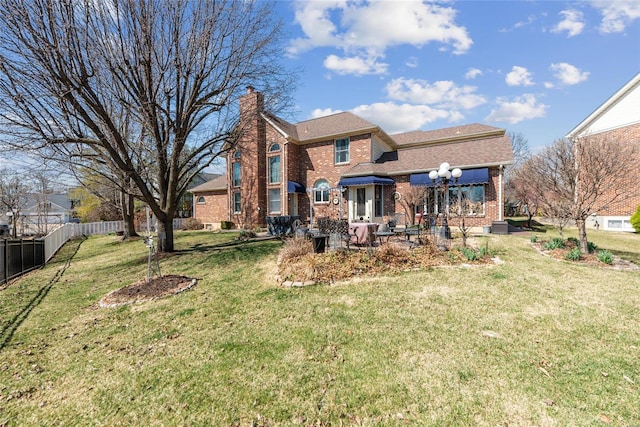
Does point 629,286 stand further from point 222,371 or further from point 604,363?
point 222,371

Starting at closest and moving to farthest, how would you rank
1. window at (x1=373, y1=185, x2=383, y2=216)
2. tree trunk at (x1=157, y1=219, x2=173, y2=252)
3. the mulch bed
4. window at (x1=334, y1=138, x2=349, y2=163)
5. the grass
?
the grass
the mulch bed
tree trunk at (x1=157, y1=219, x2=173, y2=252)
window at (x1=373, y1=185, x2=383, y2=216)
window at (x1=334, y1=138, x2=349, y2=163)

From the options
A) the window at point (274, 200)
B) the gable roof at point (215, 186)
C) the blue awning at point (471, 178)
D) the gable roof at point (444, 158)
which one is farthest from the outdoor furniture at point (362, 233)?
the gable roof at point (215, 186)

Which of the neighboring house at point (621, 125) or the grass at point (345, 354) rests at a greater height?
the neighboring house at point (621, 125)

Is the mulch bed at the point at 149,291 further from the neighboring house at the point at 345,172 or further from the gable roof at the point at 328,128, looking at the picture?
the gable roof at the point at 328,128

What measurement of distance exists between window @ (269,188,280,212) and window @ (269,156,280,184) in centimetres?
90

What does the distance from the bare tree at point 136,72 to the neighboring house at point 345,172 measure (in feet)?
12.6

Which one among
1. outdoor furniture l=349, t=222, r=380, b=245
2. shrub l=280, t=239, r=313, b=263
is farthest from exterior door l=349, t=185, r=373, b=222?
shrub l=280, t=239, r=313, b=263

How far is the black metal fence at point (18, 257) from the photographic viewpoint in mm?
10297

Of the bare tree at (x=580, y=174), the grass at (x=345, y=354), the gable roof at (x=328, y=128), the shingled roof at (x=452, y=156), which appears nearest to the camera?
the grass at (x=345, y=354)

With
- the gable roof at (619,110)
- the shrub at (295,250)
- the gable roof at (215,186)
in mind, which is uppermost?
the gable roof at (619,110)

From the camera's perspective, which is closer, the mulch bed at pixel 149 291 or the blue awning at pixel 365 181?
the mulch bed at pixel 149 291

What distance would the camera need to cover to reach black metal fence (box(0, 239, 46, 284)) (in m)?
10.3

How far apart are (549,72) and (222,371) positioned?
67.0 ft

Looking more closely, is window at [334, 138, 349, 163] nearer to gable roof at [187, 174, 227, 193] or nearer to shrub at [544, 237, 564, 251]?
gable roof at [187, 174, 227, 193]
